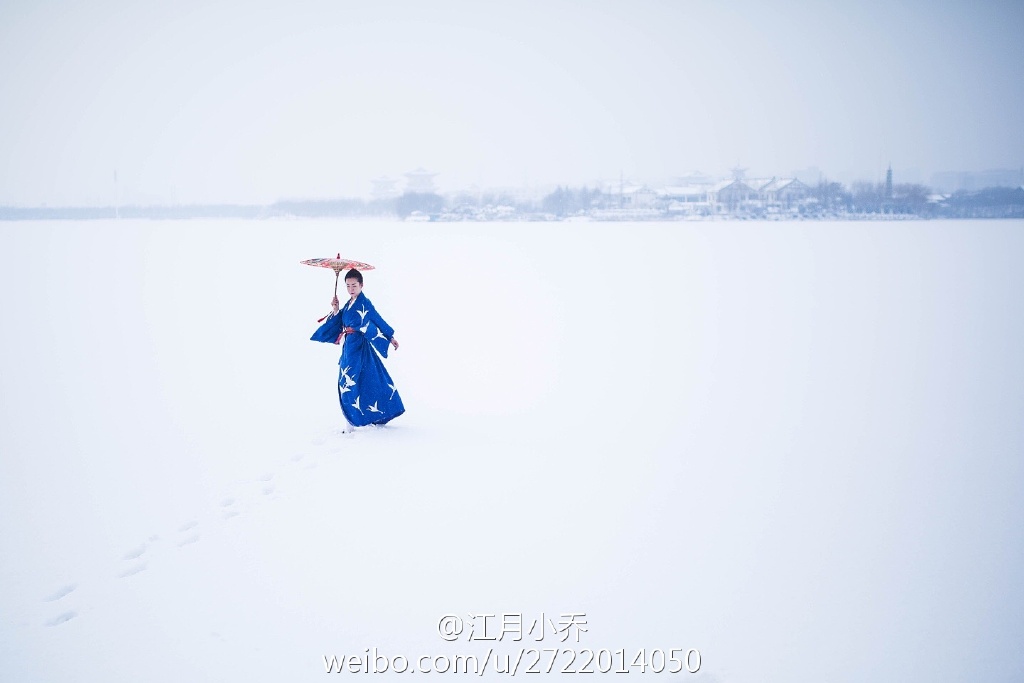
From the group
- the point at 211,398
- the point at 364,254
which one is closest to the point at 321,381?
the point at 211,398

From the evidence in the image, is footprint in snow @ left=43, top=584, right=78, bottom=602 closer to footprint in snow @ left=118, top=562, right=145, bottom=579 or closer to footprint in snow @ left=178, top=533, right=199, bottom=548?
footprint in snow @ left=118, top=562, right=145, bottom=579

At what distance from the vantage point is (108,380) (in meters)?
7.30

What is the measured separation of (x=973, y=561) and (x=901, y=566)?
40 cm

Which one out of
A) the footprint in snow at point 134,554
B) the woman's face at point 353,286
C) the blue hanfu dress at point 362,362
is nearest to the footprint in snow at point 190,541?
the footprint in snow at point 134,554

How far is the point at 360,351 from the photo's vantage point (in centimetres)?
518

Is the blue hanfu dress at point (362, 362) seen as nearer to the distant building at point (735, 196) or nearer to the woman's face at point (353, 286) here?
the woman's face at point (353, 286)

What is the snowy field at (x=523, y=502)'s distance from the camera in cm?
276

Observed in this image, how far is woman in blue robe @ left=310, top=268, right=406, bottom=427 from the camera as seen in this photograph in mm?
5148

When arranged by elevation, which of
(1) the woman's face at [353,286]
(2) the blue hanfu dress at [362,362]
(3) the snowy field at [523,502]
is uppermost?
(1) the woman's face at [353,286]

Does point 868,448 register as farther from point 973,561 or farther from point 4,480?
point 4,480

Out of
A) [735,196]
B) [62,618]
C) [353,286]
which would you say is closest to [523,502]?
[353,286]

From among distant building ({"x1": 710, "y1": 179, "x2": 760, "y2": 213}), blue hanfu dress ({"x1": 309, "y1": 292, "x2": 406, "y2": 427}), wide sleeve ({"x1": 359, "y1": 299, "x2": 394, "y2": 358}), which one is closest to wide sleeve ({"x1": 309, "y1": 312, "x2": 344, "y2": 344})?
blue hanfu dress ({"x1": 309, "y1": 292, "x2": 406, "y2": 427})

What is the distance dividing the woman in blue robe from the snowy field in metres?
0.23

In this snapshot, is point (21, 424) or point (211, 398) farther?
point (211, 398)
